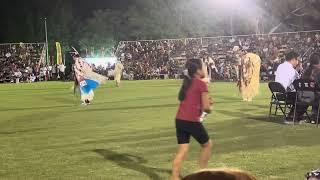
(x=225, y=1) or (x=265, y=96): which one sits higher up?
(x=225, y=1)

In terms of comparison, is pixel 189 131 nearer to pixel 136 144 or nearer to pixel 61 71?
pixel 136 144

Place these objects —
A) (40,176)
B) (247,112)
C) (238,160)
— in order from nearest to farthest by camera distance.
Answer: (40,176), (238,160), (247,112)

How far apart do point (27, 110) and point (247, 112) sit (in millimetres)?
8881

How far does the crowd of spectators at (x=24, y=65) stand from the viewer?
53.6 meters

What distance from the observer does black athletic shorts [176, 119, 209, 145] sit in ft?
24.2

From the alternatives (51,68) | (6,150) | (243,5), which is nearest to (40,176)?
(6,150)

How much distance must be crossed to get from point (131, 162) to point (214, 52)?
3559 centimetres

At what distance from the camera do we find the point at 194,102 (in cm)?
737

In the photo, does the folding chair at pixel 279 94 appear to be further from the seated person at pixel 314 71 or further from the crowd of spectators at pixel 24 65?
A: the crowd of spectators at pixel 24 65

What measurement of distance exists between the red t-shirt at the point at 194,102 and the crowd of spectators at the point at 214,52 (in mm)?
28546

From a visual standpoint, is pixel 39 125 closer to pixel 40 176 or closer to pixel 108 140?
pixel 108 140

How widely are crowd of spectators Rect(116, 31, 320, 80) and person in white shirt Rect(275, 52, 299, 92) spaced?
2035cm

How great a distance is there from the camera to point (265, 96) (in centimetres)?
2398

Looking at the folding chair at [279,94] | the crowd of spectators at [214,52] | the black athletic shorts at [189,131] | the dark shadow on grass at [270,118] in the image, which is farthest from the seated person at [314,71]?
the crowd of spectators at [214,52]
